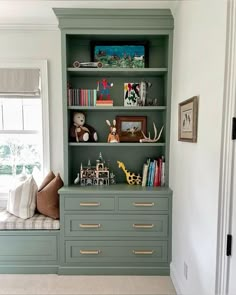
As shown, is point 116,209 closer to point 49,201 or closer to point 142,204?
point 142,204

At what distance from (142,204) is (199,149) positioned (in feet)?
3.29

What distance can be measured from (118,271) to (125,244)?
0.93 feet

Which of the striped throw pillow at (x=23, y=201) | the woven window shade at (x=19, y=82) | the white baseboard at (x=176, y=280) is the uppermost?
the woven window shade at (x=19, y=82)

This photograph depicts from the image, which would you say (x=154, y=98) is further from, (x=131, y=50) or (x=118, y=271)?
(x=118, y=271)

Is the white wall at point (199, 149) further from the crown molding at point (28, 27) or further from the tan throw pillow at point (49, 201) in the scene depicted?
the crown molding at point (28, 27)

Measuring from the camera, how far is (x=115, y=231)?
244 centimetres

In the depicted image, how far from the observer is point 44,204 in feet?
8.23

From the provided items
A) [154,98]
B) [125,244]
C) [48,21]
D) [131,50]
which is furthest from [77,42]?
[125,244]

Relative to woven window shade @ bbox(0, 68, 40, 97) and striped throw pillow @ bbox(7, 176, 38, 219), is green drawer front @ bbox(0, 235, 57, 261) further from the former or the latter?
woven window shade @ bbox(0, 68, 40, 97)

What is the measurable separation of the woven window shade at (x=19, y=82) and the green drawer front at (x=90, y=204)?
1301 millimetres

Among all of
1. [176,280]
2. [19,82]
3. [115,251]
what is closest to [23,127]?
[19,82]

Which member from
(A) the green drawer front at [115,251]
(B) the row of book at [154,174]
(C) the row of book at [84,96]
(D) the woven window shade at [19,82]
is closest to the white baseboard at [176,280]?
(A) the green drawer front at [115,251]

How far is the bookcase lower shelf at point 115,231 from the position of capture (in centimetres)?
242

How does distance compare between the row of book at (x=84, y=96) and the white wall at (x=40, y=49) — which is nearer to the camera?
the row of book at (x=84, y=96)
